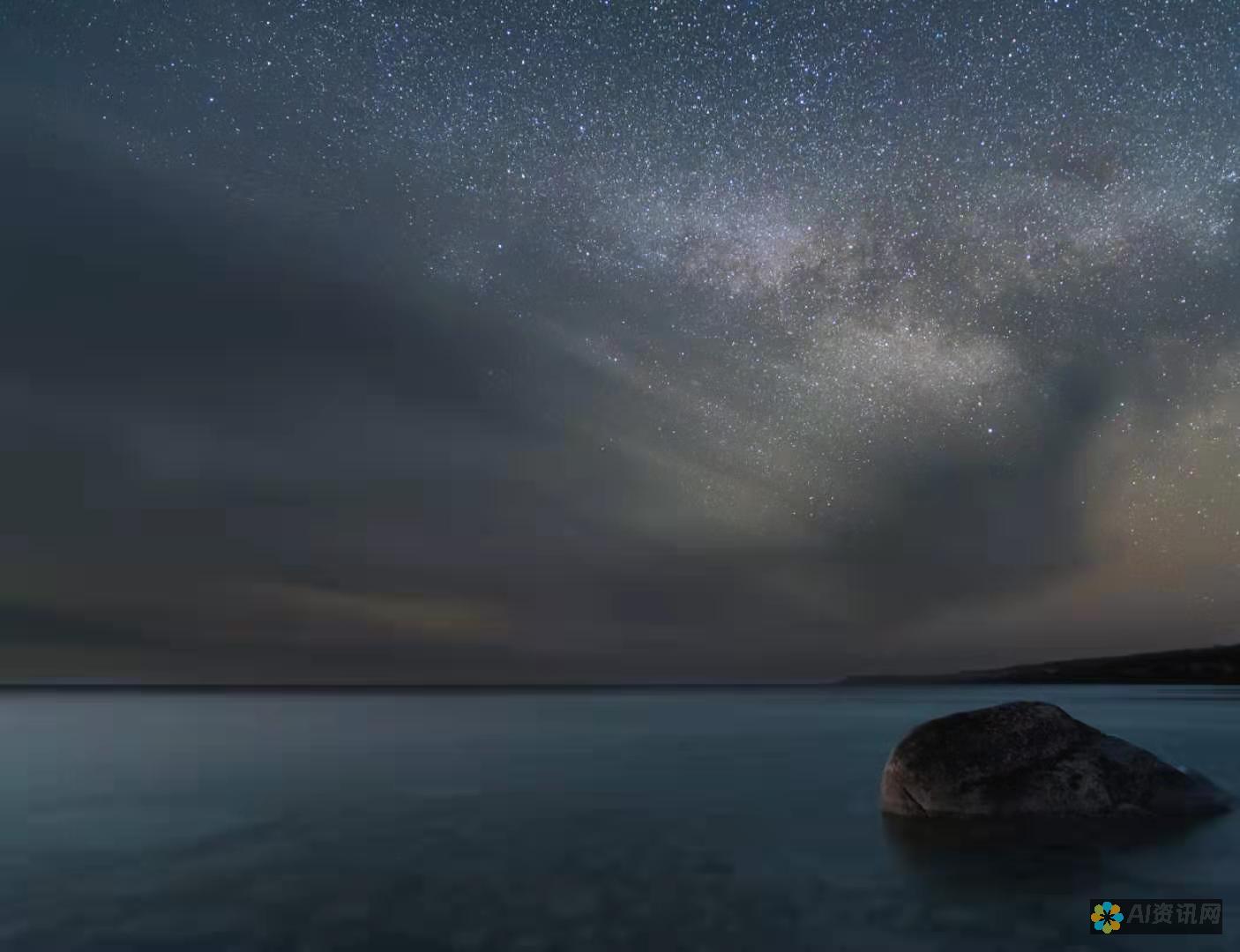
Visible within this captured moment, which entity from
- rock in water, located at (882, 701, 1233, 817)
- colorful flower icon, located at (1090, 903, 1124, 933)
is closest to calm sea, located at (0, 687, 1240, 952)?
colorful flower icon, located at (1090, 903, 1124, 933)

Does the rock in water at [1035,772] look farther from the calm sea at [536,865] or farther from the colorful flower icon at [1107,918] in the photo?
the colorful flower icon at [1107,918]

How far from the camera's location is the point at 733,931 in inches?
358

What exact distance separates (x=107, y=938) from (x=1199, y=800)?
16352mm

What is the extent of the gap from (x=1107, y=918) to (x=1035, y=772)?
185 inches

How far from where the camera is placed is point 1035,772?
1391 centimetres

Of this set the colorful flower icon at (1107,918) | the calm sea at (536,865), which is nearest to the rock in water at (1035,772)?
the calm sea at (536,865)

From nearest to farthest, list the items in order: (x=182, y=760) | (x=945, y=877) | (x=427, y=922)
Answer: (x=427, y=922)
(x=945, y=877)
(x=182, y=760)

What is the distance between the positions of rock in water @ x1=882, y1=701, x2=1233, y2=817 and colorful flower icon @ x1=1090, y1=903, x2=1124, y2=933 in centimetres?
410

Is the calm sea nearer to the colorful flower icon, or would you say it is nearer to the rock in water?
the colorful flower icon

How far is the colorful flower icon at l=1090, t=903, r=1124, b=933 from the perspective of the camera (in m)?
9.18

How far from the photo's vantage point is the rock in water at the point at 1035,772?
13.8 m

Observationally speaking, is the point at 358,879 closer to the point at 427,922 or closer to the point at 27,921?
the point at 427,922

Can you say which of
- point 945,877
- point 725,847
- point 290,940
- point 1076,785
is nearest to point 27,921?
point 290,940

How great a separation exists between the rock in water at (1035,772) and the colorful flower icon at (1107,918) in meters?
4.10
